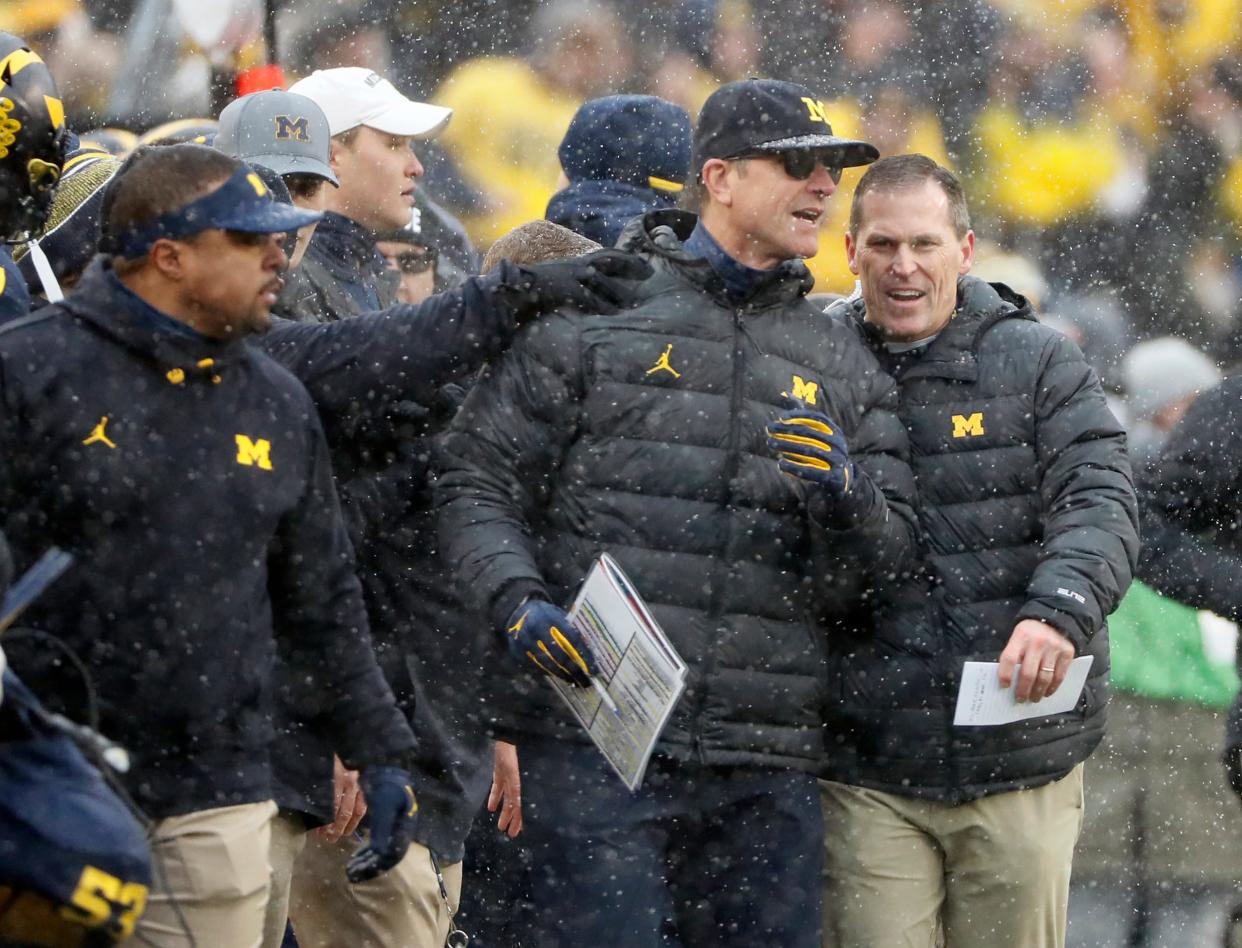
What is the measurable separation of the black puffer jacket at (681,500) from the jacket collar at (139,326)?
0.87 m

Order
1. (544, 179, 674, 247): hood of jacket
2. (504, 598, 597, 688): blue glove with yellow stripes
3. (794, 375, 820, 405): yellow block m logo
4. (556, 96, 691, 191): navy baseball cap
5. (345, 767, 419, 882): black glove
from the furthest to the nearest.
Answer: (556, 96, 691, 191): navy baseball cap
(544, 179, 674, 247): hood of jacket
(794, 375, 820, 405): yellow block m logo
(504, 598, 597, 688): blue glove with yellow stripes
(345, 767, 419, 882): black glove

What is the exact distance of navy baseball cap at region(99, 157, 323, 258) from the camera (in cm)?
375

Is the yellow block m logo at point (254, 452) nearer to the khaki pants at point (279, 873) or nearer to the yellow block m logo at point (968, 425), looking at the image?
the khaki pants at point (279, 873)

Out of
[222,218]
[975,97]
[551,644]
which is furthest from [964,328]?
[975,97]

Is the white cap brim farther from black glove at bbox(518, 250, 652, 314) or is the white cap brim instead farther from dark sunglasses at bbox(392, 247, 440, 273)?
dark sunglasses at bbox(392, 247, 440, 273)

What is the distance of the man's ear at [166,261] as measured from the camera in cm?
375

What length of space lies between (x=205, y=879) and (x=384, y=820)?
37 centimetres

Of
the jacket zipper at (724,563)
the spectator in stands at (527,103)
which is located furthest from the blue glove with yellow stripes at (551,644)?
the spectator in stands at (527,103)

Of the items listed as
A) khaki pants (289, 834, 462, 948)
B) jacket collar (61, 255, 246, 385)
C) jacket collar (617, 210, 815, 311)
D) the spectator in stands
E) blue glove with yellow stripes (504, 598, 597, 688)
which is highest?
the spectator in stands

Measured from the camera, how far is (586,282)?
14.8ft

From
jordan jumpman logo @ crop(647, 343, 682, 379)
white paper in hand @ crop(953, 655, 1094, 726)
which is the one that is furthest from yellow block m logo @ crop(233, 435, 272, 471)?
white paper in hand @ crop(953, 655, 1094, 726)

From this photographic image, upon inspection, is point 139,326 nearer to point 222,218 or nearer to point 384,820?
point 222,218

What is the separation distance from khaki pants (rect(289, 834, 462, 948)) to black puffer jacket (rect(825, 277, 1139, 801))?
3.30 feet

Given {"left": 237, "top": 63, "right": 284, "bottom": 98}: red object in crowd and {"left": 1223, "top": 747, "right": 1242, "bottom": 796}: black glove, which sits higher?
{"left": 237, "top": 63, "right": 284, "bottom": 98}: red object in crowd
